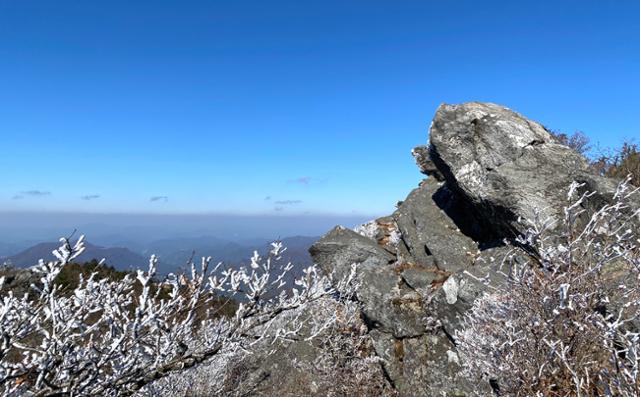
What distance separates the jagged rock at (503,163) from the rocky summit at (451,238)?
0.04 m

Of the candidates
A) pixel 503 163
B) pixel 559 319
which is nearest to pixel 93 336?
pixel 559 319

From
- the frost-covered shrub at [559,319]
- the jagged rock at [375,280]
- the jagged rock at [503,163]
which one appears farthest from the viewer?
the jagged rock at [375,280]

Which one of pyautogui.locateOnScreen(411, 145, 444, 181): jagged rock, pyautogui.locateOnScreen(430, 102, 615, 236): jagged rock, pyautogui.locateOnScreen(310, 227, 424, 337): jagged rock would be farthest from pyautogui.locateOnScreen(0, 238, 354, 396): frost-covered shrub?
pyautogui.locateOnScreen(411, 145, 444, 181): jagged rock

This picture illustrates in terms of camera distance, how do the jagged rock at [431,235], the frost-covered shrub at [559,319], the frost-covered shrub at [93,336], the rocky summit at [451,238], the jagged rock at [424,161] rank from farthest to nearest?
1. the jagged rock at [424,161]
2. the jagged rock at [431,235]
3. the rocky summit at [451,238]
4. the frost-covered shrub at [559,319]
5. the frost-covered shrub at [93,336]

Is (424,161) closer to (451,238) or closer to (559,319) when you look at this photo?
(451,238)

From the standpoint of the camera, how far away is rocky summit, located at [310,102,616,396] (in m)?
12.5

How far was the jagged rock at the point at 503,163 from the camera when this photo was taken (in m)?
12.8

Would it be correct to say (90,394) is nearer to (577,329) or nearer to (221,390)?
(577,329)

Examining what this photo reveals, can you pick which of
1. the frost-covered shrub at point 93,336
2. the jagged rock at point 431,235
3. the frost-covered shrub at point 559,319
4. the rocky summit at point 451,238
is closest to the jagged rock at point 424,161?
the jagged rock at point 431,235

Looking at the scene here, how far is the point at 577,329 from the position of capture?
627 centimetres

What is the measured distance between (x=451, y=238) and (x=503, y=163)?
12.2 ft

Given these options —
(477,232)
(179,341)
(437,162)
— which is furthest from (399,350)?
(179,341)

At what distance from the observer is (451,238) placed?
644 inches

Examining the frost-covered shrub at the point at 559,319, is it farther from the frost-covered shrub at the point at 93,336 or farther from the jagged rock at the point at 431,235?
the jagged rock at the point at 431,235
